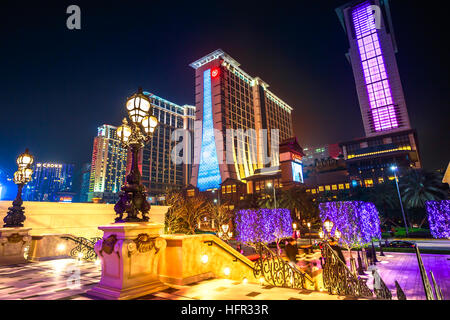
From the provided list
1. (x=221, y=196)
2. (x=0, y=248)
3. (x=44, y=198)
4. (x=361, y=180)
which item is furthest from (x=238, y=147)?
(x=44, y=198)

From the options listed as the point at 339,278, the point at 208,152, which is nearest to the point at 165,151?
the point at 208,152

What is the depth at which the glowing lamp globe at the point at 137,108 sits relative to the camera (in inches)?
291

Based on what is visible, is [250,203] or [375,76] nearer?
[250,203]

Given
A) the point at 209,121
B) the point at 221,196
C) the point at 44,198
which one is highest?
the point at 209,121

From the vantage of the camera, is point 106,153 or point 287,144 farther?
point 106,153

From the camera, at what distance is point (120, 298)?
5520mm

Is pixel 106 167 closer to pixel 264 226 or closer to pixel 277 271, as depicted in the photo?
pixel 264 226

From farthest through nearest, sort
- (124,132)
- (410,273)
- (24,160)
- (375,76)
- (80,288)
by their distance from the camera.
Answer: (375,76) < (410,273) < (24,160) < (124,132) < (80,288)

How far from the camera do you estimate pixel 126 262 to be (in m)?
5.86

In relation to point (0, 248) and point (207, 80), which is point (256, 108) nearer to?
point (207, 80)

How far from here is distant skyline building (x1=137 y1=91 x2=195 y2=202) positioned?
128 m

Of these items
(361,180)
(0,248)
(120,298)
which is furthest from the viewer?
(361,180)

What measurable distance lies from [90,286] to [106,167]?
160440 mm
